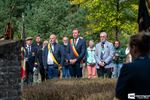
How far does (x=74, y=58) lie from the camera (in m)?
19.2

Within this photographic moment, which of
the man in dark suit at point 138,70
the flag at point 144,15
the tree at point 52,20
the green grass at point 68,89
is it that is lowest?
the green grass at point 68,89

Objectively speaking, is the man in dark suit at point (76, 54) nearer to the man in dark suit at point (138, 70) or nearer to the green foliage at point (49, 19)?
the man in dark suit at point (138, 70)

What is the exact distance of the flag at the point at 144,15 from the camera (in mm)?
9719

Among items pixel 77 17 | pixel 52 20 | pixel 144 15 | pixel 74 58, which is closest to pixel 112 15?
pixel 77 17

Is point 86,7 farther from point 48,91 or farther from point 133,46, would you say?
point 133,46

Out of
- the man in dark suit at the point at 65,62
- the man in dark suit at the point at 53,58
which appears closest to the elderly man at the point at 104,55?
the man in dark suit at the point at 65,62

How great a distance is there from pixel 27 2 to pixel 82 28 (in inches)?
225

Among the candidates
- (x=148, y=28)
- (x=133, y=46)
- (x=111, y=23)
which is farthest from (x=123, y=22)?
(x=133, y=46)

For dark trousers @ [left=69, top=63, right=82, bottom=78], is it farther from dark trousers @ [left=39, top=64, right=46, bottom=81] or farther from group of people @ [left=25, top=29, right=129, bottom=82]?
dark trousers @ [left=39, top=64, right=46, bottom=81]

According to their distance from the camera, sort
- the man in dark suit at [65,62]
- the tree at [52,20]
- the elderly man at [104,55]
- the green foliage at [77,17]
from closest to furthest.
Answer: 1. the elderly man at [104,55]
2. the man in dark suit at [65,62]
3. the tree at [52,20]
4. the green foliage at [77,17]

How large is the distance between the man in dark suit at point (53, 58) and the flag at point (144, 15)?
10.2m

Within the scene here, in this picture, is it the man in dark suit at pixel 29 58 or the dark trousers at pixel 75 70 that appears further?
the man in dark suit at pixel 29 58

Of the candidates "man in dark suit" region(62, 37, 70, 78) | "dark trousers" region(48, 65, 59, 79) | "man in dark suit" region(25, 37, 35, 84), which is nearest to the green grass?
"man in dark suit" region(62, 37, 70, 78)

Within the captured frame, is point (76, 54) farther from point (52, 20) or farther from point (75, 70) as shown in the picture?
point (52, 20)
